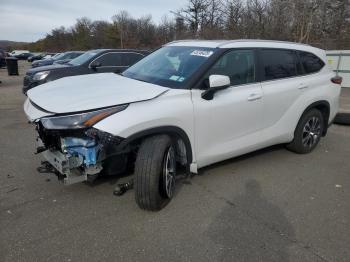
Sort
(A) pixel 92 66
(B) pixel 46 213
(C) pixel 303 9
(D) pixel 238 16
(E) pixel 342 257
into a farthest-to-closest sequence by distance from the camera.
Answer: (D) pixel 238 16 → (C) pixel 303 9 → (A) pixel 92 66 → (B) pixel 46 213 → (E) pixel 342 257

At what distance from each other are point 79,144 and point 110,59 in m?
7.39

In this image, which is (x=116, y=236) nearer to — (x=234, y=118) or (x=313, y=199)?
(x=234, y=118)

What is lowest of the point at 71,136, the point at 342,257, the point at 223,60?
the point at 342,257

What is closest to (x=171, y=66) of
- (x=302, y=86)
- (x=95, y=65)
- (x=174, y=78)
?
(x=174, y=78)

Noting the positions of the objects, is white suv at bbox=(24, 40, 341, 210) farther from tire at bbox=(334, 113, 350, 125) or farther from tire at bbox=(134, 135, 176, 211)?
tire at bbox=(334, 113, 350, 125)

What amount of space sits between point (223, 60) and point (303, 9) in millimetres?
25091

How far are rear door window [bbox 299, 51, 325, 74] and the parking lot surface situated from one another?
59.9 inches

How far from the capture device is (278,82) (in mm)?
4555

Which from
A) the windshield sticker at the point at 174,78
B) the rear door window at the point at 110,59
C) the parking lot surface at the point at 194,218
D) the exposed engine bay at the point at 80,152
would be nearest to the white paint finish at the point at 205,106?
the exposed engine bay at the point at 80,152

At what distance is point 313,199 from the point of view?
12.6 ft

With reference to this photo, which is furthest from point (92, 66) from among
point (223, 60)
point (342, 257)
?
point (342, 257)

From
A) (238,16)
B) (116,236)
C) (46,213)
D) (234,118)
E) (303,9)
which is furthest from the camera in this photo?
(238,16)

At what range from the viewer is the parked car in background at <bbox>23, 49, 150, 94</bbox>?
360 inches

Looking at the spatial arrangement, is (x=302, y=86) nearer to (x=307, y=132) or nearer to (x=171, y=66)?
(x=307, y=132)
